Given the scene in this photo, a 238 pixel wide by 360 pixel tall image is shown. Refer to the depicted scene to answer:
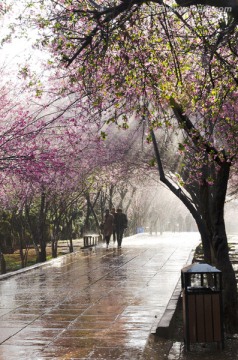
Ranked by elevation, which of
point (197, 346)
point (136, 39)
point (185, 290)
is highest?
point (136, 39)

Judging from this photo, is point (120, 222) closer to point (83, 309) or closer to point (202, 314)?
point (83, 309)

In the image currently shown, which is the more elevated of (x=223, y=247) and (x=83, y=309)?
(x=223, y=247)

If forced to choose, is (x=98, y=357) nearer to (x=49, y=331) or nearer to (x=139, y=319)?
(x=49, y=331)

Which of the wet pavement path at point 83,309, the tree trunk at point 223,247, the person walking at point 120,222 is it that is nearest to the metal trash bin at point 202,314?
the wet pavement path at point 83,309

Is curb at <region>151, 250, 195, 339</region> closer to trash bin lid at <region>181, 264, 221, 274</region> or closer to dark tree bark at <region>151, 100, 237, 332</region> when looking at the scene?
dark tree bark at <region>151, 100, 237, 332</region>

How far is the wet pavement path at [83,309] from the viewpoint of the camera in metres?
8.23

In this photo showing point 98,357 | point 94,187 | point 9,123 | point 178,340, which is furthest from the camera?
point 94,187

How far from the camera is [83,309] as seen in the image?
36.6 feet

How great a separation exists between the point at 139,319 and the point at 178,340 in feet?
4.06

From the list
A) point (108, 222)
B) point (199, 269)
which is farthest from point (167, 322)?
point (108, 222)

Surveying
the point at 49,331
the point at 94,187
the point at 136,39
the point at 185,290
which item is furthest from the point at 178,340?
the point at 94,187

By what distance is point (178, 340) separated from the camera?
8.99 metres

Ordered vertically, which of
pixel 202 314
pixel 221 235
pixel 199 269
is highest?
pixel 221 235

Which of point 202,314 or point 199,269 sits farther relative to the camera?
point 199,269
